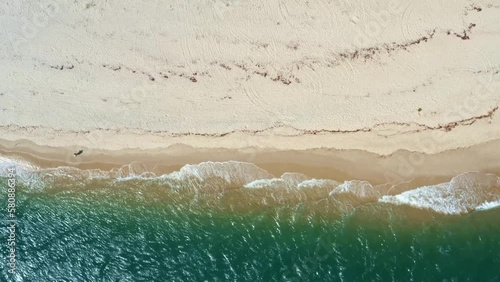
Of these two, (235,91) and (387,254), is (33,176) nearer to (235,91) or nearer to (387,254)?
(235,91)

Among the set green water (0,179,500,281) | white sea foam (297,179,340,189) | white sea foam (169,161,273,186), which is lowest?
green water (0,179,500,281)

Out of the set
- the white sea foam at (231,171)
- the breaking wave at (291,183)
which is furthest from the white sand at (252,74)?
the breaking wave at (291,183)

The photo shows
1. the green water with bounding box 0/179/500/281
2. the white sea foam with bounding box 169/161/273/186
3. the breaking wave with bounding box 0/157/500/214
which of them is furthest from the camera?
the white sea foam with bounding box 169/161/273/186

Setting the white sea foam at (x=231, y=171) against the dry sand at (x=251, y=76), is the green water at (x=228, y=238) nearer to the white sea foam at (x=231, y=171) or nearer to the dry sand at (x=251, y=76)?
the white sea foam at (x=231, y=171)

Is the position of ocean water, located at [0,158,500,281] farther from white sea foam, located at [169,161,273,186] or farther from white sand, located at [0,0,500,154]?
white sand, located at [0,0,500,154]

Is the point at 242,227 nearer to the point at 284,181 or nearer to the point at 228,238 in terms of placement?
the point at 228,238

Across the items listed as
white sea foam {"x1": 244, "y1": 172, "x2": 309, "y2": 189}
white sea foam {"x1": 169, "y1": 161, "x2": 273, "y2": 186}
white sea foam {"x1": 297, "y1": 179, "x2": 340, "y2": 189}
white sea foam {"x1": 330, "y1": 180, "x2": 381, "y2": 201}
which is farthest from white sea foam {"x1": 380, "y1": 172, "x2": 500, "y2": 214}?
white sea foam {"x1": 169, "y1": 161, "x2": 273, "y2": 186}
